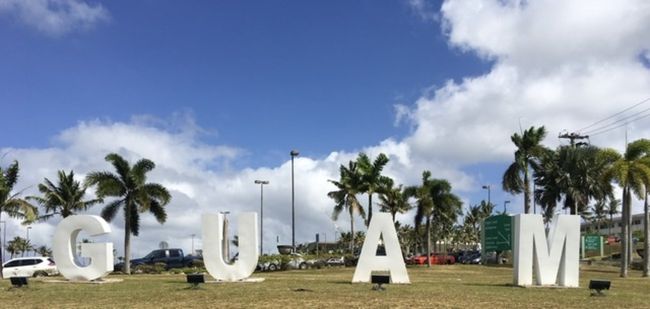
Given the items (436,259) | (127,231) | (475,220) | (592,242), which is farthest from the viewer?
(475,220)

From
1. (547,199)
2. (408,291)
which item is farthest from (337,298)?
(547,199)

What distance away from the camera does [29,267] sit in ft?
127

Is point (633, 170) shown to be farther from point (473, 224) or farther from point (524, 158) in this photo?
point (473, 224)

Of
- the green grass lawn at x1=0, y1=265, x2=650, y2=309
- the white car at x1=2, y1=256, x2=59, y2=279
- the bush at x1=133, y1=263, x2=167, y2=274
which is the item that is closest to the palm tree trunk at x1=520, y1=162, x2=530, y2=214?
the green grass lawn at x1=0, y1=265, x2=650, y2=309

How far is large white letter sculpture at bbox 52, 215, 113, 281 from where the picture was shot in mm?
25359

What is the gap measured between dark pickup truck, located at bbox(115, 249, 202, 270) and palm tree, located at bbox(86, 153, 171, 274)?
4587mm

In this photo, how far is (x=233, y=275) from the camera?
24906 mm

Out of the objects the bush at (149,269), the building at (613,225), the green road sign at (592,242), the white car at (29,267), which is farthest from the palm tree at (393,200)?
the building at (613,225)

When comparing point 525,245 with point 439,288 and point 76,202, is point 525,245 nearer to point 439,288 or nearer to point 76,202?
point 439,288

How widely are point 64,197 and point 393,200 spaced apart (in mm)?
23782

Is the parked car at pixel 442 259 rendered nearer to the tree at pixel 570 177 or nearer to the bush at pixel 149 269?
the tree at pixel 570 177

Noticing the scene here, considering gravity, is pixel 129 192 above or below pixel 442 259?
above

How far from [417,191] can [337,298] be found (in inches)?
1271

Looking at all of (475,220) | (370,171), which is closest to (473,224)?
(475,220)
